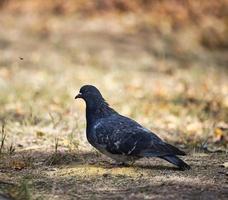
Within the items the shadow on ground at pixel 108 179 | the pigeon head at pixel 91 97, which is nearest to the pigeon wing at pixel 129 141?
the shadow on ground at pixel 108 179

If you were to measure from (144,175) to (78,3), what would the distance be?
13.1 meters

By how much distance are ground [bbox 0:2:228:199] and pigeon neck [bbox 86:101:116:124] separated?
420 mm

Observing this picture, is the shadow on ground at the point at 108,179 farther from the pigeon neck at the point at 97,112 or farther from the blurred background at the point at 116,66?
the blurred background at the point at 116,66

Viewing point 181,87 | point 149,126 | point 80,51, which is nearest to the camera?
point 149,126

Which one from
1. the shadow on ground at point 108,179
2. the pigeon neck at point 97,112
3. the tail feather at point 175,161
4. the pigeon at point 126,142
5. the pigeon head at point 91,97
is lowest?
the shadow on ground at point 108,179

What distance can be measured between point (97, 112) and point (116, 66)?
7375 millimetres

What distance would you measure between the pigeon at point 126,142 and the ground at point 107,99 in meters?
0.13

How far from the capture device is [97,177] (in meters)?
6.04

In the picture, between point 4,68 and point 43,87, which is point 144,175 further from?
point 4,68

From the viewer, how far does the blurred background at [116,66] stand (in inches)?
353

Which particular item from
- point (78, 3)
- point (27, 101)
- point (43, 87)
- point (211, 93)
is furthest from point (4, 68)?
point (78, 3)

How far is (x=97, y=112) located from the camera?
259 inches

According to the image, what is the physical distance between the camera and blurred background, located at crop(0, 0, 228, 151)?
8.97 metres

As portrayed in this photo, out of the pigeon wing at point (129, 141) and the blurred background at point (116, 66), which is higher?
the blurred background at point (116, 66)
